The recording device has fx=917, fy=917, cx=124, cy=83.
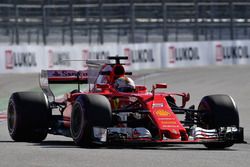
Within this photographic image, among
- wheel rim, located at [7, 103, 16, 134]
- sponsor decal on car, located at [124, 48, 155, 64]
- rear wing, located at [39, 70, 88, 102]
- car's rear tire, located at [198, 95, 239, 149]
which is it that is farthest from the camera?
sponsor decal on car, located at [124, 48, 155, 64]


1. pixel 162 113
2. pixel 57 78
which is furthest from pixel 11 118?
pixel 162 113

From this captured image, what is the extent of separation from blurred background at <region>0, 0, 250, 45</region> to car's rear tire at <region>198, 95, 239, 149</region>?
25772 mm

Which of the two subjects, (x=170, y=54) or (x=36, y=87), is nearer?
(x=36, y=87)

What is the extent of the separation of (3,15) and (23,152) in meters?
29.2

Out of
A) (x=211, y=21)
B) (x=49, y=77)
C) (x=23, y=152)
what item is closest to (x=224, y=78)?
(x=211, y=21)

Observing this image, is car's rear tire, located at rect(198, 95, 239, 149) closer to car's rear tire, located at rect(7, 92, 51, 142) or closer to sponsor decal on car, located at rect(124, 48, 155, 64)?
car's rear tire, located at rect(7, 92, 51, 142)

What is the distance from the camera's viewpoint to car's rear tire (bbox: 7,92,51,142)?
13.3m

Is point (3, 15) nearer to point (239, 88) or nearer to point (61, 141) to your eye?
point (239, 88)

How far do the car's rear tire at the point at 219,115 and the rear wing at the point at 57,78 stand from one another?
8.83ft

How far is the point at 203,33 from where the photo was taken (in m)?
44.7

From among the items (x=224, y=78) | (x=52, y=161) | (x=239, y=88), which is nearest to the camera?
(x=52, y=161)

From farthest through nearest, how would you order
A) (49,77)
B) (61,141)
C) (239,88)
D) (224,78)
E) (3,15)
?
(3,15) → (224,78) → (239,88) → (49,77) → (61,141)

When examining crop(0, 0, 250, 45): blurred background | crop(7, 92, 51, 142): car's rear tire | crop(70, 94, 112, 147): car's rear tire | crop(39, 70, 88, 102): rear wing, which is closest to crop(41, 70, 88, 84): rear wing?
crop(39, 70, 88, 102): rear wing

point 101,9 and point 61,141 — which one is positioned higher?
point 101,9
